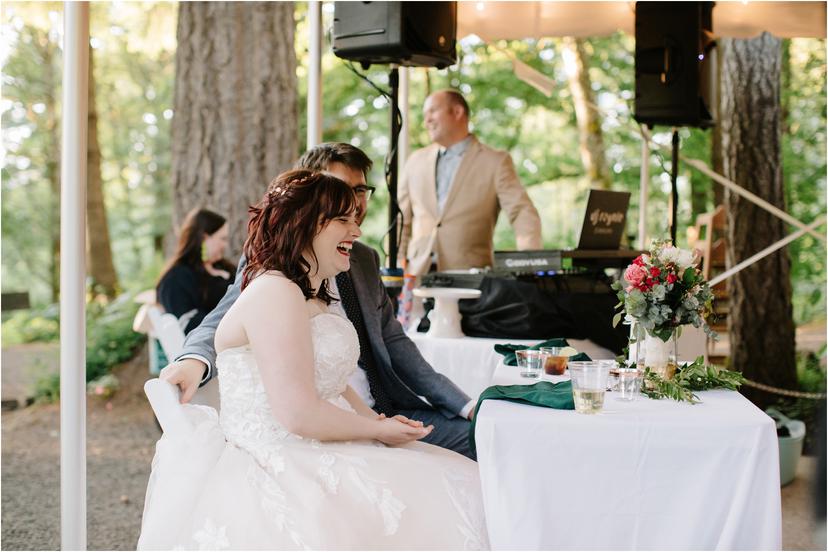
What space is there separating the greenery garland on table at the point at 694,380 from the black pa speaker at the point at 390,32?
6.82ft

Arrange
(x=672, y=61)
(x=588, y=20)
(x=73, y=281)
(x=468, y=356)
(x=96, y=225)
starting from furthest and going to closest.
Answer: (x=96, y=225)
(x=588, y=20)
(x=672, y=61)
(x=468, y=356)
(x=73, y=281)

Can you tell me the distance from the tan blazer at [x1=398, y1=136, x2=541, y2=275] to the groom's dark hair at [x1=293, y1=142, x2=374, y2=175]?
1.95 meters

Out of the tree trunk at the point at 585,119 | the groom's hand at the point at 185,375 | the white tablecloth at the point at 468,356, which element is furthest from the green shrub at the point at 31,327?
the groom's hand at the point at 185,375

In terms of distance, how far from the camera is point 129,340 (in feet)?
26.5

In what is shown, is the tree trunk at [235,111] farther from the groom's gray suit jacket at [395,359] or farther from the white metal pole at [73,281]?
the groom's gray suit jacket at [395,359]

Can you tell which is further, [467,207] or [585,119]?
[585,119]

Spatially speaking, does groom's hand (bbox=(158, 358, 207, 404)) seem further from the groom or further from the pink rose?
the pink rose

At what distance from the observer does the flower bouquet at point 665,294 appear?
214cm

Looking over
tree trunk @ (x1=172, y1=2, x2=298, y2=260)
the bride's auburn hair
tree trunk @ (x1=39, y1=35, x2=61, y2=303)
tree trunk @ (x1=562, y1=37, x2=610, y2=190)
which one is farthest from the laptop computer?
tree trunk @ (x1=39, y1=35, x2=61, y2=303)

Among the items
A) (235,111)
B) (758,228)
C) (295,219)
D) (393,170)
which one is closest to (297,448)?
(295,219)

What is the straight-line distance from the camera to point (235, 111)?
6.10 metres

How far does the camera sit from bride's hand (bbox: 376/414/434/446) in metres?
2.02

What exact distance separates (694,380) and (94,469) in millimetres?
4393

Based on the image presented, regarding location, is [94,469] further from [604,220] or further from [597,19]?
[597,19]
